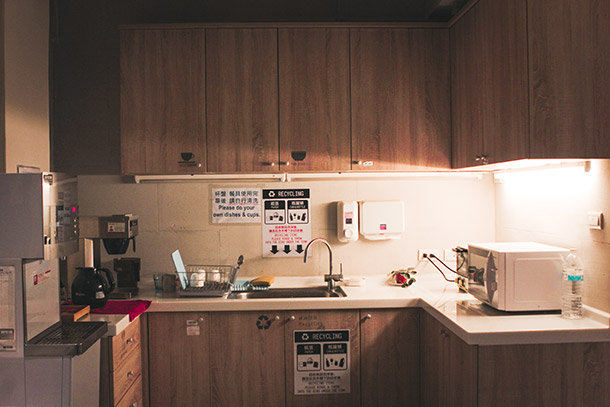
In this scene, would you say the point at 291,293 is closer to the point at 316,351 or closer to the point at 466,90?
the point at 316,351

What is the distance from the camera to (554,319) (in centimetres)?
227

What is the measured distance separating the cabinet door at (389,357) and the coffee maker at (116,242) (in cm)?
145

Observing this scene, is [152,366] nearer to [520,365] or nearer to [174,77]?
[174,77]

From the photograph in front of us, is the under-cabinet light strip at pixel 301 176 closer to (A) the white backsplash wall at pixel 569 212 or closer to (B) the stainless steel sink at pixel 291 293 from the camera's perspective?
(A) the white backsplash wall at pixel 569 212

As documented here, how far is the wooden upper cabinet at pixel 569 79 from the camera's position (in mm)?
2129

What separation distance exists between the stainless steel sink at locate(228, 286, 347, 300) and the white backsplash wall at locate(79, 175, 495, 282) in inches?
10.5

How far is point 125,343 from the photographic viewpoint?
8.29 feet

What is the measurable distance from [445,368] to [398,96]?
1.63 meters

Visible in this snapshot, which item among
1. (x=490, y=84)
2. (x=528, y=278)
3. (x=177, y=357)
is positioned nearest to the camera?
(x=528, y=278)

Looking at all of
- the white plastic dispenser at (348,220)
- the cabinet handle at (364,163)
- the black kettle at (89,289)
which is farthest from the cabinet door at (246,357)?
the cabinet handle at (364,163)

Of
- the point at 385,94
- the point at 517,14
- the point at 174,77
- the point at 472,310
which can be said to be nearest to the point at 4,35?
the point at 174,77

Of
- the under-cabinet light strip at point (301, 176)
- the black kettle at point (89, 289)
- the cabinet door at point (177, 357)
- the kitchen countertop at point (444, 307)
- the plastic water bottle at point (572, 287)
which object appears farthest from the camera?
the under-cabinet light strip at point (301, 176)

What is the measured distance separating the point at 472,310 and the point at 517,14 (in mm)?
1435

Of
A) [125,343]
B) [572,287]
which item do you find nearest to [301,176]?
[125,343]
